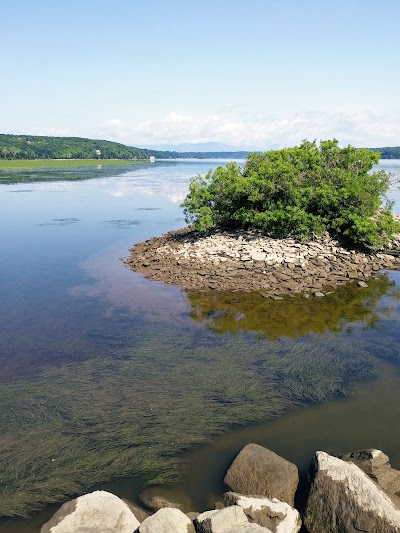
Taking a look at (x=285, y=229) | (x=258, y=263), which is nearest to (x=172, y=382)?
(x=258, y=263)

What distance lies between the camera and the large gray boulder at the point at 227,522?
710 cm

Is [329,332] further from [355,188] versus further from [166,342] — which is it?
[355,188]

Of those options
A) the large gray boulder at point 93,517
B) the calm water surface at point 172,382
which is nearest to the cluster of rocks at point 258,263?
the calm water surface at point 172,382

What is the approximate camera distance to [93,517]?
763cm

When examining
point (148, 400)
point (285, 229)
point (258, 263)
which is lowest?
point (148, 400)

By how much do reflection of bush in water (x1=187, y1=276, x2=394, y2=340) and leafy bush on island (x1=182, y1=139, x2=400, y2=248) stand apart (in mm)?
6799

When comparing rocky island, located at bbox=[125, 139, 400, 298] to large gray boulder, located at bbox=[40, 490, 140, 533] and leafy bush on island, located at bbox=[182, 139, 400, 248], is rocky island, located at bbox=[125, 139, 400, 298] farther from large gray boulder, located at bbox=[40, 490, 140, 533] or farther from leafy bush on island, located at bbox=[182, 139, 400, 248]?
large gray boulder, located at bbox=[40, 490, 140, 533]

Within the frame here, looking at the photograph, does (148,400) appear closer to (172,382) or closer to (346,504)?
(172,382)

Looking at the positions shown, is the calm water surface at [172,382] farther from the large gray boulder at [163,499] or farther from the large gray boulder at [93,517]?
the large gray boulder at [93,517]

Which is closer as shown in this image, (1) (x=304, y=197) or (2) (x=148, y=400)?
(2) (x=148, y=400)

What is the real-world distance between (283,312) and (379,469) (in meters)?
10.7

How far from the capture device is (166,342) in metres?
16.0

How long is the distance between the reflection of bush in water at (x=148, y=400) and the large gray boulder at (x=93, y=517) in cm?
107

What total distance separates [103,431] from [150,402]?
66.1 inches
